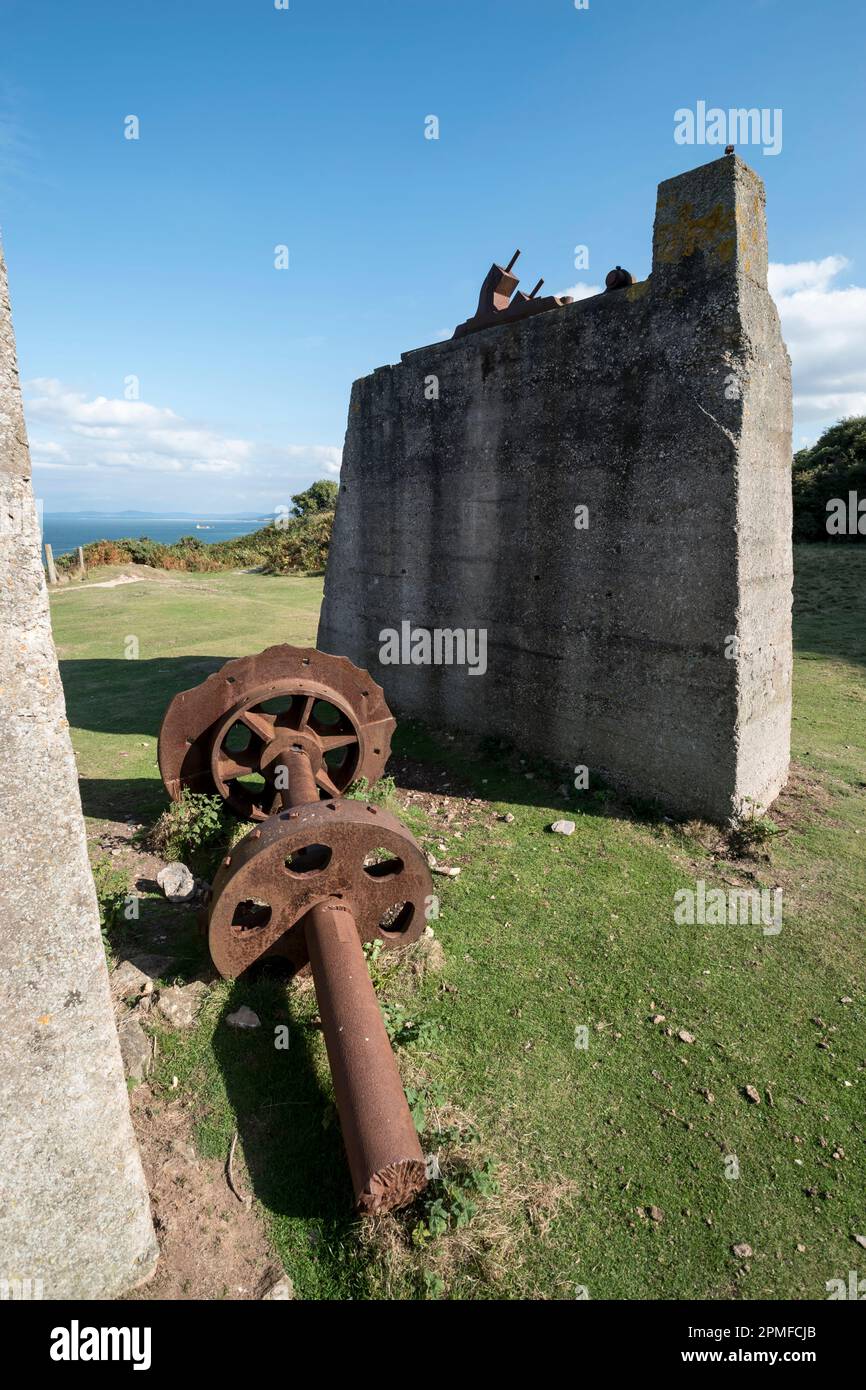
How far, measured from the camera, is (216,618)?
16.8 meters

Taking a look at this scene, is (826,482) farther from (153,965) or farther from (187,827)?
(153,965)

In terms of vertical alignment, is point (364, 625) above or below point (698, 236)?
below

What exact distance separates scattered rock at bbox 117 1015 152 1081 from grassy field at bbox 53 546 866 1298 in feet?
0.34

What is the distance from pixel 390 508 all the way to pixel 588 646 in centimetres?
342

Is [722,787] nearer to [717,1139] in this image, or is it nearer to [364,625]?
[717,1139]

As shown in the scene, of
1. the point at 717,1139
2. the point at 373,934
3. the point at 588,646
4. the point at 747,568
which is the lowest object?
the point at 717,1139

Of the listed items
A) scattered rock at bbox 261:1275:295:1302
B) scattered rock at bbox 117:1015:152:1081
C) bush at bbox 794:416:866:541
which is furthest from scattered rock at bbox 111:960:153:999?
bush at bbox 794:416:866:541

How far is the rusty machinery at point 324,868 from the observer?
282 centimetres

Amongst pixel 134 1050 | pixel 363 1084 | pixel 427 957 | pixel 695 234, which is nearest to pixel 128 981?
pixel 134 1050

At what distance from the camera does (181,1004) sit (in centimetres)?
392

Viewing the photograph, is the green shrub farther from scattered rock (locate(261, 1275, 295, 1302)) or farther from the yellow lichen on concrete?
the yellow lichen on concrete

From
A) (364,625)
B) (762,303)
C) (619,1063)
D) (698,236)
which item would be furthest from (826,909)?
(364,625)

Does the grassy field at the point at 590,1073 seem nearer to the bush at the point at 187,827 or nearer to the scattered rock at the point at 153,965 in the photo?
the scattered rock at the point at 153,965

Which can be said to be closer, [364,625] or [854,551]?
[364,625]
